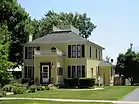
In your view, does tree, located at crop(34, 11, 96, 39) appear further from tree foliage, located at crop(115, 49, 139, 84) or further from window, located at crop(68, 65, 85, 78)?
window, located at crop(68, 65, 85, 78)

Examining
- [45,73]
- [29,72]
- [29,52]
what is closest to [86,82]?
[45,73]

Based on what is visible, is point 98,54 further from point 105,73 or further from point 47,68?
point 47,68

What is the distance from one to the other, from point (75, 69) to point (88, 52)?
289cm

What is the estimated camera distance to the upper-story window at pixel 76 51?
154 feet

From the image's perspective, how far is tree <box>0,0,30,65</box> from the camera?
52250 millimetres

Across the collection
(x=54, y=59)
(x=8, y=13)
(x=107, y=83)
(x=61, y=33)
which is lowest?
(x=107, y=83)

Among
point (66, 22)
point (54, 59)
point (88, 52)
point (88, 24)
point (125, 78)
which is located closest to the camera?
point (54, 59)

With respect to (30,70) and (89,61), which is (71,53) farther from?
(30,70)

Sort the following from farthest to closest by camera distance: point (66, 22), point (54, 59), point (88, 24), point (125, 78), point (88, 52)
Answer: point (88, 24) < point (66, 22) < point (125, 78) < point (88, 52) < point (54, 59)

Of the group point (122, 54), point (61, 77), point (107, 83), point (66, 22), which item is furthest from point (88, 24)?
point (61, 77)

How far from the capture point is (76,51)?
47406 millimetres

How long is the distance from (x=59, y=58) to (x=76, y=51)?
2.73m

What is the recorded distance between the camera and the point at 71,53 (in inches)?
1876

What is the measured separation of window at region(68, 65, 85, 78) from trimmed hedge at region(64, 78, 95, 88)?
2.93m
